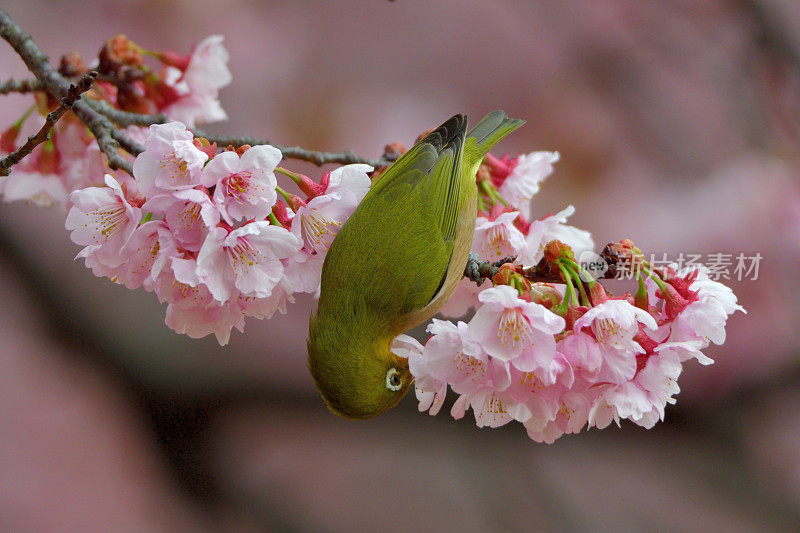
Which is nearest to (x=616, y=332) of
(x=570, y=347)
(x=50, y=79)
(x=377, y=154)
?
(x=570, y=347)

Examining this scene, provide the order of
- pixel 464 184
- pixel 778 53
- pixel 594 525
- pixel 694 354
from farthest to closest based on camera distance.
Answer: pixel 594 525
pixel 778 53
pixel 464 184
pixel 694 354

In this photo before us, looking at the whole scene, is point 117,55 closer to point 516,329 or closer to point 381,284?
point 381,284

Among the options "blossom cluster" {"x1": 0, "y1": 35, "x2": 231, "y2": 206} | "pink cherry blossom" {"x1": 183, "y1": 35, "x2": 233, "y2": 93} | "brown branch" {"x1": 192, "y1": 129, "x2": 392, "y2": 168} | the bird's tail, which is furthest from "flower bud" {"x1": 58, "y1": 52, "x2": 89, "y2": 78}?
the bird's tail

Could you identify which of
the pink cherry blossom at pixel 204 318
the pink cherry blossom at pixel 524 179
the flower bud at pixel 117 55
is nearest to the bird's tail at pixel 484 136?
the pink cherry blossom at pixel 524 179

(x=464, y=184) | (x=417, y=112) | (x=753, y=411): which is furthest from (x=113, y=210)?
(x=753, y=411)

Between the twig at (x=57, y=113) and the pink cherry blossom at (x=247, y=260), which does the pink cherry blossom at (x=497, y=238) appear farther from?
the twig at (x=57, y=113)

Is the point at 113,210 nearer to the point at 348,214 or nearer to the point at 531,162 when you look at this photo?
the point at 348,214
